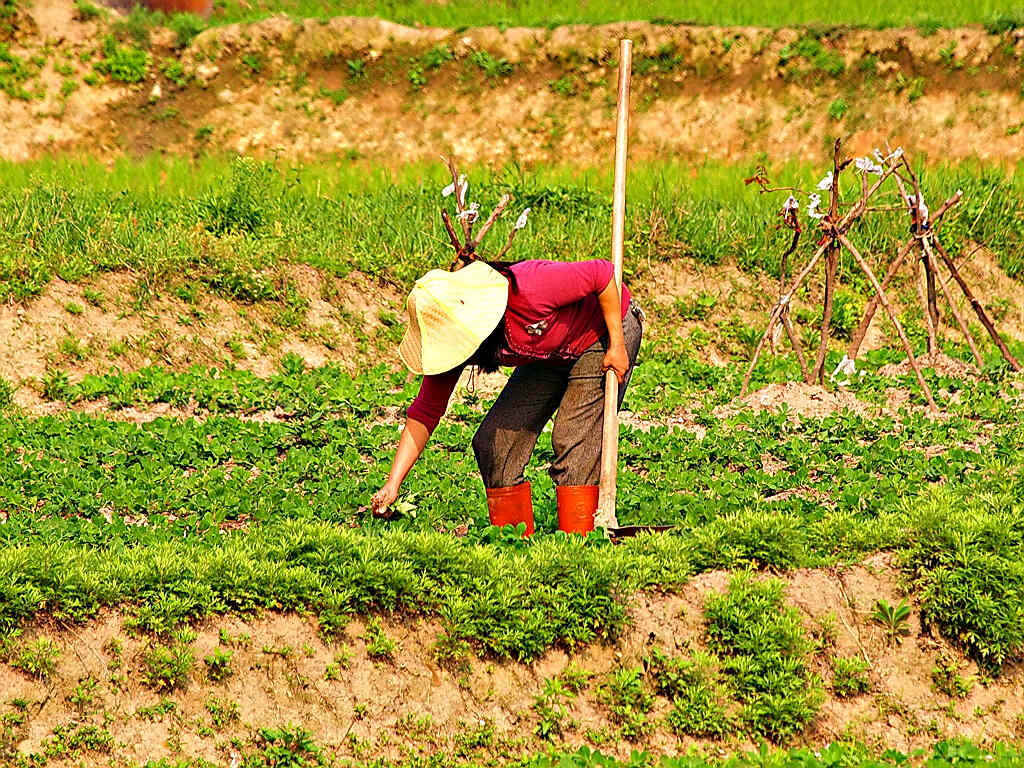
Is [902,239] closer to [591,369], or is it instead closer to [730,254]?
[730,254]

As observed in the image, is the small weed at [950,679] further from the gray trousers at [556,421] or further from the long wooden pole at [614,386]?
the gray trousers at [556,421]

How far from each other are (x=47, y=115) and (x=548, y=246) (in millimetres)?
8488

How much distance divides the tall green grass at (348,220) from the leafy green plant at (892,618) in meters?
6.33

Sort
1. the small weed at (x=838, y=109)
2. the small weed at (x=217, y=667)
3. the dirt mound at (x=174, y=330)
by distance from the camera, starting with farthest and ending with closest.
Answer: the small weed at (x=838, y=109)
the dirt mound at (x=174, y=330)
the small weed at (x=217, y=667)

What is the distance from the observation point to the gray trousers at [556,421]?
18.8ft

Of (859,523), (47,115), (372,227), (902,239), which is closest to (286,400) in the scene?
(372,227)

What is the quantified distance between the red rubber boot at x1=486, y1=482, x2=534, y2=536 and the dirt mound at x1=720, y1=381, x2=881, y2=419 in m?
3.17

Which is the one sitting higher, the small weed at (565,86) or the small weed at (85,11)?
the small weed at (85,11)

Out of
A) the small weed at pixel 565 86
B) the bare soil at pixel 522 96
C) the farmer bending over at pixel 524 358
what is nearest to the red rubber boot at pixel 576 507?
the farmer bending over at pixel 524 358

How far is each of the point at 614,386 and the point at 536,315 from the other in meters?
0.52

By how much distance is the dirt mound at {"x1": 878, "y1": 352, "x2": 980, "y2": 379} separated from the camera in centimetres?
959

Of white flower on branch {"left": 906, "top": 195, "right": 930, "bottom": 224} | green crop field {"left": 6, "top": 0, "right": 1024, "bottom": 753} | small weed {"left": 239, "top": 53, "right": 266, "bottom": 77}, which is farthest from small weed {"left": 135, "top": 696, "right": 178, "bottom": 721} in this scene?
small weed {"left": 239, "top": 53, "right": 266, "bottom": 77}

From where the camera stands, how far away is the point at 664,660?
16.4ft

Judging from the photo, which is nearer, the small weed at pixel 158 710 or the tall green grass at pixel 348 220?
the small weed at pixel 158 710
